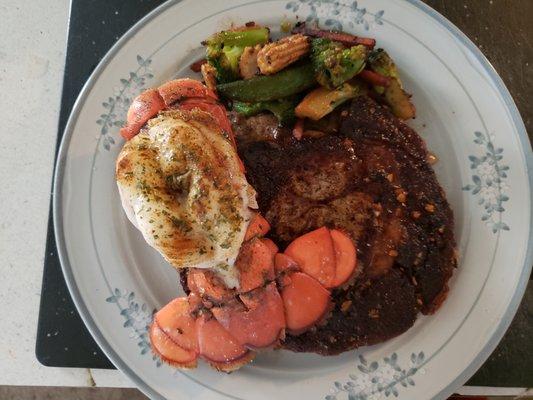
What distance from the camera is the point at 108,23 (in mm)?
2166

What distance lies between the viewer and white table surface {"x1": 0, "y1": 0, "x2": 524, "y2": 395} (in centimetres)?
221

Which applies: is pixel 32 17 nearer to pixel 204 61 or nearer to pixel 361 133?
→ pixel 204 61

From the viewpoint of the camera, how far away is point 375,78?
5.93ft

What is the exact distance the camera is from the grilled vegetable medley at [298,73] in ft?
5.80

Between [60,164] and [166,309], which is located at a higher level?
[60,164]

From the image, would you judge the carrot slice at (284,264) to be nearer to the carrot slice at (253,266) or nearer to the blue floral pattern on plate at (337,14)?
the carrot slice at (253,266)

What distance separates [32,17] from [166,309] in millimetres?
1562

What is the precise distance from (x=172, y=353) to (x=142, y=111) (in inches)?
32.3

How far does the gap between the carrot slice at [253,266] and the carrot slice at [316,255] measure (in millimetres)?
81

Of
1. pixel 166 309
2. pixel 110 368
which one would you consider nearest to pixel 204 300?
pixel 166 309

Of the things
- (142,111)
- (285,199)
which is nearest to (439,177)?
(285,199)

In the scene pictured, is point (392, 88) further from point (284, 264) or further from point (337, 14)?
point (284, 264)

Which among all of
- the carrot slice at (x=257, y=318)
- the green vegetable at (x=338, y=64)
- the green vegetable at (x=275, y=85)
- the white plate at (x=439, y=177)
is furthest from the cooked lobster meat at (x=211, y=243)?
the green vegetable at (x=338, y=64)

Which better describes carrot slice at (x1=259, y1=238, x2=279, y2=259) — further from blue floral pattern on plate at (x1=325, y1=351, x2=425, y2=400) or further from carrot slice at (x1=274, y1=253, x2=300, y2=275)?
blue floral pattern on plate at (x1=325, y1=351, x2=425, y2=400)
